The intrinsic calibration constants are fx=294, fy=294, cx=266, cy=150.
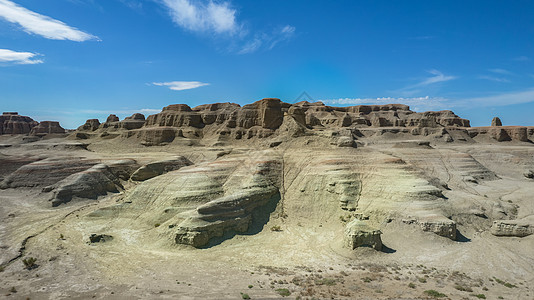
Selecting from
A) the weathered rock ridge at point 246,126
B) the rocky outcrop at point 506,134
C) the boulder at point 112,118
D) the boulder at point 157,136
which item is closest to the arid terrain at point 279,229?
the weathered rock ridge at point 246,126

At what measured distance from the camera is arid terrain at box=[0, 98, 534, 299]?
54.7 ft

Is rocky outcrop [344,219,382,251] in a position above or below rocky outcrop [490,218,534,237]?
below

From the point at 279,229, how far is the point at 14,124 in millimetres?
146740

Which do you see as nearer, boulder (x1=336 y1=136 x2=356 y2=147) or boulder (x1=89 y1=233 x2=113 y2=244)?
boulder (x1=89 y1=233 x2=113 y2=244)

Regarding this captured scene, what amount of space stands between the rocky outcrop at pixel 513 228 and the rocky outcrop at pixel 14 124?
158808 millimetres

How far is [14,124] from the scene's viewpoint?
4877 inches

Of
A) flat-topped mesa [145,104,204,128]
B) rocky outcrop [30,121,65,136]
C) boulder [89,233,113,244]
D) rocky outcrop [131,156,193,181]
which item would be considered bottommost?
boulder [89,233,113,244]

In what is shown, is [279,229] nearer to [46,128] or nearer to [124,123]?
[124,123]

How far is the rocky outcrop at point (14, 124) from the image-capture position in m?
124

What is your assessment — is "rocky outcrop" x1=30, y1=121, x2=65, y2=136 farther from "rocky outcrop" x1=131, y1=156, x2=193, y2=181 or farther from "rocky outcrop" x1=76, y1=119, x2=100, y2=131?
Answer: "rocky outcrop" x1=131, y1=156, x2=193, y2=181

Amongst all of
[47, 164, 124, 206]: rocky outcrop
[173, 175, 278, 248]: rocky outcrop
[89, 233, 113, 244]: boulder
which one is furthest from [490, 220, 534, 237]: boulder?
[47, 164, 124, 206]: rocky outcrop

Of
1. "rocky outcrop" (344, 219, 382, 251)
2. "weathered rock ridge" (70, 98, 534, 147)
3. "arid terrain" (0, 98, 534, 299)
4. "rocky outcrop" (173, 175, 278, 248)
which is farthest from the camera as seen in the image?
"weathered rock ridge" (70, 98, 534, 147)

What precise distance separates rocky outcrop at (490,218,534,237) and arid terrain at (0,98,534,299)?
0.39ft

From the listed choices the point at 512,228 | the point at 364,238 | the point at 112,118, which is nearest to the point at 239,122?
the point at 112,118
